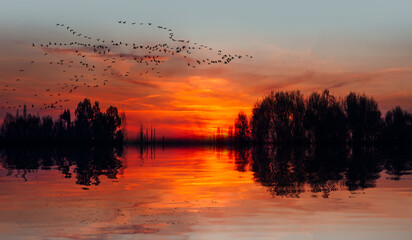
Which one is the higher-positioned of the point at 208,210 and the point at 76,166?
the point at 208,210

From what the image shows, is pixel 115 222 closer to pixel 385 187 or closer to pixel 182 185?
pixel 182 185

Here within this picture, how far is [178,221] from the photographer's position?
14.2m

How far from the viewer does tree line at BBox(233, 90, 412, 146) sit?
423 feet

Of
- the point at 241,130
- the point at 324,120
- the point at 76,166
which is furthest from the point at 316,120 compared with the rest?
the point at 76,166

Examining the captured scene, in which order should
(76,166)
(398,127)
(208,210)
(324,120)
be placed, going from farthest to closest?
(398,127)
(324,120)
(76,166)
(208,210)

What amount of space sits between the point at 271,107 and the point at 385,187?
115 meters

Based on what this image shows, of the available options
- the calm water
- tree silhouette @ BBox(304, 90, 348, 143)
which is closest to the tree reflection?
the calm water

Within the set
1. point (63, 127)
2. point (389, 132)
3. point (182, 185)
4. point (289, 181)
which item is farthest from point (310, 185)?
point (63, 127)

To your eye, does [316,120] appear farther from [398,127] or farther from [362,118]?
[398,127]

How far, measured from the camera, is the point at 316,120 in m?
130

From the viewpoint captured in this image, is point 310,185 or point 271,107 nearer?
point 310,185

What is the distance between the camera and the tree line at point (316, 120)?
5074 inches

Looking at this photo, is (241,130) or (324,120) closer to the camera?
(324,120)

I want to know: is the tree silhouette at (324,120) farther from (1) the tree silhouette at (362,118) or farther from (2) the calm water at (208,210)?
(2) the calm water at (208,210)
